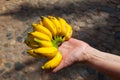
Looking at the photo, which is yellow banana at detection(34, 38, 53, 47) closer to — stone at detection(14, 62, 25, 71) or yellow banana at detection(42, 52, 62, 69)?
yellow banana at detection(42, 52, 62, 69)

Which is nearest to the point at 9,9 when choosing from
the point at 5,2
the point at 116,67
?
the point at 5,2

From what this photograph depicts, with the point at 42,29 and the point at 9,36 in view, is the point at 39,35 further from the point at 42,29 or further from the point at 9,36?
the point at 9,36

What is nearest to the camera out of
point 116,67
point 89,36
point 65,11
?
point 116,67

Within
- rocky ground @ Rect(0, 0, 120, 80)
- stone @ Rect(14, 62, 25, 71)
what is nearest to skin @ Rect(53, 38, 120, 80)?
rocky ground @ Rect(0, 0, 120, 80)

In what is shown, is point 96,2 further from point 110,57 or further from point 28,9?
point 110,57

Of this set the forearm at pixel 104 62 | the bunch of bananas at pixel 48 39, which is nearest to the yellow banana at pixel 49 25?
the bunch of bananas at pixel 48 39

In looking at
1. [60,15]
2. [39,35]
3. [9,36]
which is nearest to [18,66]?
[9,36]

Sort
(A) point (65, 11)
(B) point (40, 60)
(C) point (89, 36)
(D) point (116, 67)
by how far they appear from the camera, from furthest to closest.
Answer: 1. (A) point (65, 11)
2. (C) point (89, 36)
3. (B) point (40, 60)
4. (D) point (116, 67)
